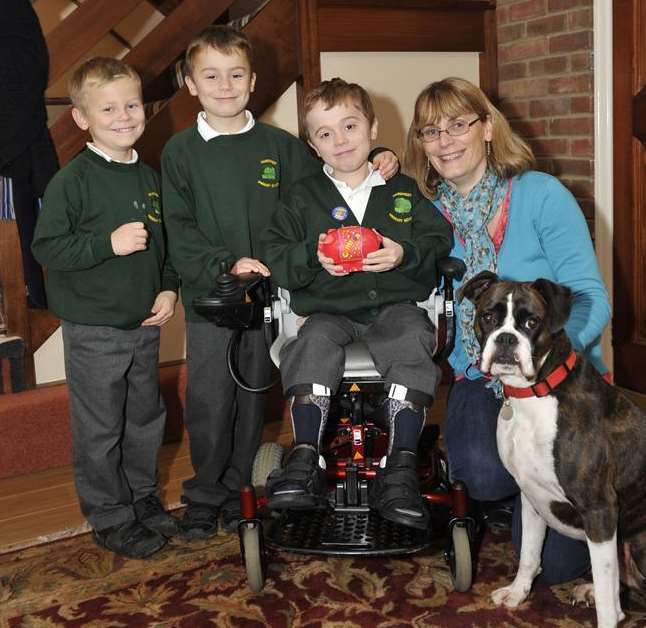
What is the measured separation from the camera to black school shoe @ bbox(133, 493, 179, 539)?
287cm

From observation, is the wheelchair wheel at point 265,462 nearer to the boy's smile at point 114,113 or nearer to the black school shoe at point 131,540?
the black school shoe at point 131,540

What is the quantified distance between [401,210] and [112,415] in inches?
40.8

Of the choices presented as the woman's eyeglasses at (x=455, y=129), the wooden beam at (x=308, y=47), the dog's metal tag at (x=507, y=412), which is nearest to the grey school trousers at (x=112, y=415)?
the woman's eyeglasses at (x=455, y=129)

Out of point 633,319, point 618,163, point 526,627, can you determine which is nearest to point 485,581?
point 526,627

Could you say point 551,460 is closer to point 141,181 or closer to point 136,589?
point 136,589

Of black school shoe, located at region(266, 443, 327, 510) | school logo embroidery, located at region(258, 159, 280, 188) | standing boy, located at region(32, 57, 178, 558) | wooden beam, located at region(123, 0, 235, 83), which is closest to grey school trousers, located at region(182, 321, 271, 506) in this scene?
standing boy, located at region(32, 57, 178, 558)

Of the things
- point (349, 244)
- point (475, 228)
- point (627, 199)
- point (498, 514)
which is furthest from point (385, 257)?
point (627, 199)

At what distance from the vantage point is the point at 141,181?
9.01 feet

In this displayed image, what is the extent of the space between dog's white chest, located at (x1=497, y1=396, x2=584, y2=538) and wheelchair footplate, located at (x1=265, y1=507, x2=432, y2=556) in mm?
309

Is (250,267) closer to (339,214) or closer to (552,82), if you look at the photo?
(339,214)

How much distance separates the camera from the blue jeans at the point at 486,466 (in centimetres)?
242

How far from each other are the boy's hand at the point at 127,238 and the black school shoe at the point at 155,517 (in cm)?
83

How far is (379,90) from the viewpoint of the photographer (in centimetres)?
430

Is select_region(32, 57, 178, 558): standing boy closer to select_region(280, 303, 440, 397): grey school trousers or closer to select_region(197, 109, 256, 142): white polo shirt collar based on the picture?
select_region(197, 109, 256, 142): white polo shirt collar
